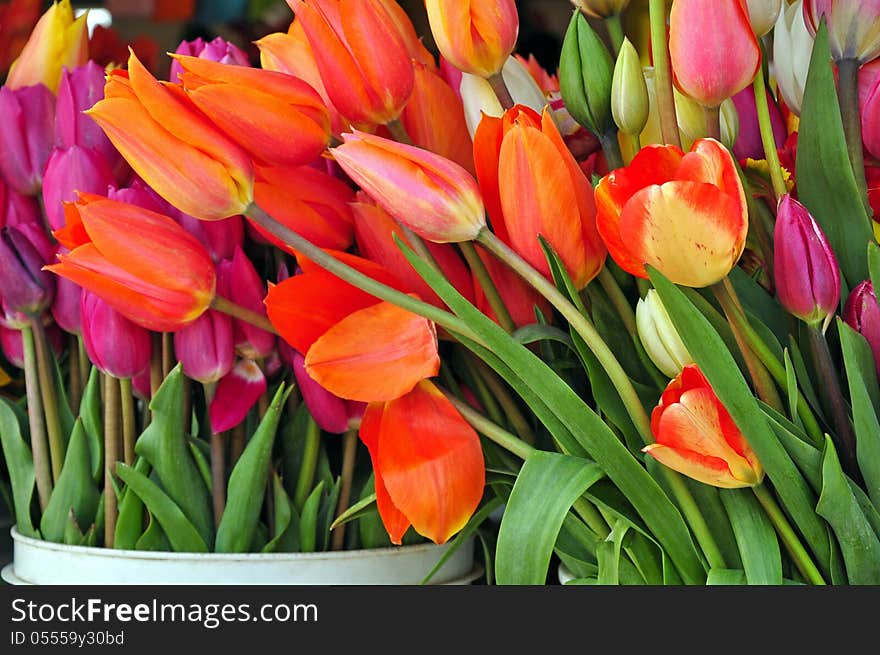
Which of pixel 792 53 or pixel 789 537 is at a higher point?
pixel 792 53

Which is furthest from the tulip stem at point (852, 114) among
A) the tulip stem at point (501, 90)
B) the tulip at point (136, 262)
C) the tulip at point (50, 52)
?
the tulip at point (50, 52)

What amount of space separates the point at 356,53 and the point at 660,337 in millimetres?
124

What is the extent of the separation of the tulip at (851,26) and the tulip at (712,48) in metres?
0.03

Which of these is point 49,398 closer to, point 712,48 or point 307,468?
point 307,468

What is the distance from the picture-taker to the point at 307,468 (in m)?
0.38

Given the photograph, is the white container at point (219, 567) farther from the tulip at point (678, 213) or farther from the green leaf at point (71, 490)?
the tulip at point (678, 213)

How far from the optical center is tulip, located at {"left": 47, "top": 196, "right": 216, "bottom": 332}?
12.0 inches

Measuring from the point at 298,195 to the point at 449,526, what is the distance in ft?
0.39

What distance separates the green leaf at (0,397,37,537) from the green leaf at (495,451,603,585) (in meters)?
0.20

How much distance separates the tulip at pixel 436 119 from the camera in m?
0.34

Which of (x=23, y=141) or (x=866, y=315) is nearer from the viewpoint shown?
(x=866, y=315)

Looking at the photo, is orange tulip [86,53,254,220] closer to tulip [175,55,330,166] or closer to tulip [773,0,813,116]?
tulip [175,55,330,166]

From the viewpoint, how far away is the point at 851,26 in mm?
293

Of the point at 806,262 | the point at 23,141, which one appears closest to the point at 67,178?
the point at 23,141
